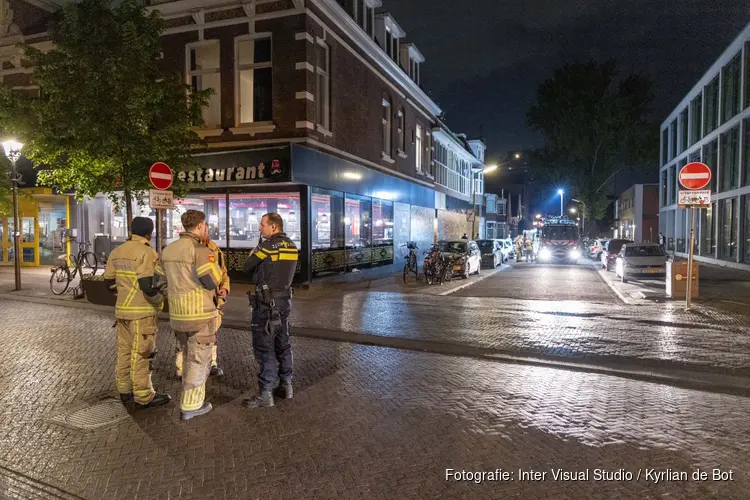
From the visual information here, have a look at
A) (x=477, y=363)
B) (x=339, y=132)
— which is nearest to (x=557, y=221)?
(x=339, y=132)

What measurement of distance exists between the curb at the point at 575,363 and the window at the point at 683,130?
37.0m

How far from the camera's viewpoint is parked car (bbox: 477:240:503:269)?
27.5 meters

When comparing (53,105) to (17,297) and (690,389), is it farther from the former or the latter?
(690,389)

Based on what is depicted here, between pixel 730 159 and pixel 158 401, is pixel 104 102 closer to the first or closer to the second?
pixel 158 401

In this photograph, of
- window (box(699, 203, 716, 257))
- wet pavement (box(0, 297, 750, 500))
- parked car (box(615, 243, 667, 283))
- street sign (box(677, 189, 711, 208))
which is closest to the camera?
wet pavement (box(0, 297, 750, 500))

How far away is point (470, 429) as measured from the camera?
5125mm

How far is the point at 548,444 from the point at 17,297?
15.1 meters

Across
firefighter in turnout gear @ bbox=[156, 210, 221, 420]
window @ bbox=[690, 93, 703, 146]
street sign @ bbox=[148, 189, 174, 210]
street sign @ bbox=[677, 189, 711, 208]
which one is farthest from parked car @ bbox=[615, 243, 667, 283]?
window @ bbox=[690, 93, 703, 146]

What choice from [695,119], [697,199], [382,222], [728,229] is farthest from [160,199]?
[695,119]

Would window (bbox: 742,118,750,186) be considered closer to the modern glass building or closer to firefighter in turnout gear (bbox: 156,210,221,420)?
the modern glass building

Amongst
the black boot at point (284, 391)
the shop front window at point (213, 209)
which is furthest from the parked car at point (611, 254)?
the black boot at point (284, 391)

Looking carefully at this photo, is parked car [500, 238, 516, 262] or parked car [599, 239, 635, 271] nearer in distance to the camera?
parked car [599, 239, 635, 271]

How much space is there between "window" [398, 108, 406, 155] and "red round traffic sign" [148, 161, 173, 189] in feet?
51.5

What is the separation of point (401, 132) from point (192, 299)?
2236 cm
